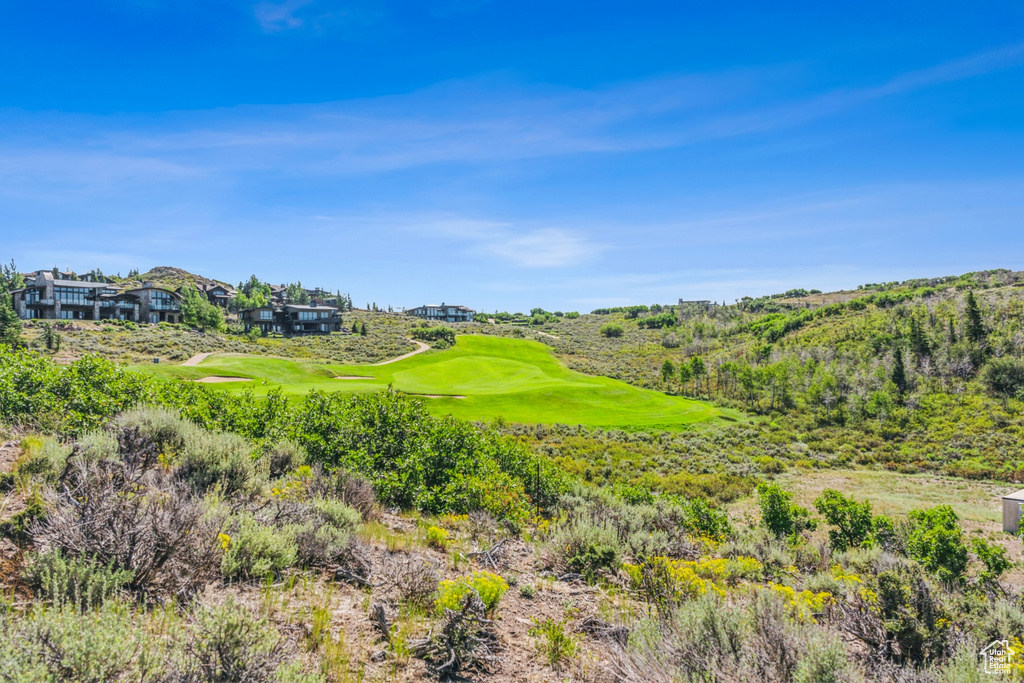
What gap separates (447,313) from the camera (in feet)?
412

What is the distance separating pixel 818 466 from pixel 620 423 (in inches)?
541

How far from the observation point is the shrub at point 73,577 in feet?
10.9

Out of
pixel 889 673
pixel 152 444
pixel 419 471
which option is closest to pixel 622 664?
pixel 889 673

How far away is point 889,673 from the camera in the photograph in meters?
4.16

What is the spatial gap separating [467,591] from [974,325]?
74.0 m

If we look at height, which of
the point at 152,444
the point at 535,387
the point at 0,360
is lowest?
the point at 535,387

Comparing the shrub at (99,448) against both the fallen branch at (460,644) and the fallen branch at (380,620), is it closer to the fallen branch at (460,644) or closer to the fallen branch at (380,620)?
the fallen branch at (380,620)

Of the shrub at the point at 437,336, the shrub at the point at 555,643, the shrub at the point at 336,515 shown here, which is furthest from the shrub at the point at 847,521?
the shrub at the point at 437,336

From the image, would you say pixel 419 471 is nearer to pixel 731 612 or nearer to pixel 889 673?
pixel 731 612

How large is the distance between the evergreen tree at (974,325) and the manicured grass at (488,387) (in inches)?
1265

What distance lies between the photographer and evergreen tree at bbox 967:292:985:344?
2149 inches

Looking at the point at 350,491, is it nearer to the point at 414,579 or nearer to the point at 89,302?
the point at 414,579

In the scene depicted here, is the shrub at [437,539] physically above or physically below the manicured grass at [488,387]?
above

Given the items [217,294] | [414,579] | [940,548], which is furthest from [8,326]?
[940,548]
